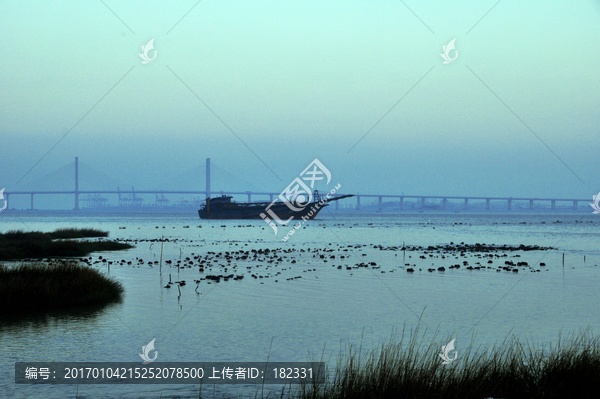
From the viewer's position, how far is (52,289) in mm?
19859

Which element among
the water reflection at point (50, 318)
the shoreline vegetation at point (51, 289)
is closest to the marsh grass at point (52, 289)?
the shoreline vegetation at point (51, 289)

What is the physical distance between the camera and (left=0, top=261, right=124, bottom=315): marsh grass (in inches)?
744

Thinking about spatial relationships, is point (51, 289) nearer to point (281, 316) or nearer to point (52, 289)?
point (52, 289)

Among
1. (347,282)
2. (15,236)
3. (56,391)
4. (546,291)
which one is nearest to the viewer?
(56,391)

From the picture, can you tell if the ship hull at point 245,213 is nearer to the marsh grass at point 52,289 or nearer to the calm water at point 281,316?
the calm water at point 281,316

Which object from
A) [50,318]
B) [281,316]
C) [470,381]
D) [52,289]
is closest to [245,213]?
[52,289]

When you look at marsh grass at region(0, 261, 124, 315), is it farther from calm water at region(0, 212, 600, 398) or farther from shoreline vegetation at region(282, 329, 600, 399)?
shoreline vegetation at region(282, 329, 600, 399)

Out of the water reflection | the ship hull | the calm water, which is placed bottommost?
the calm water

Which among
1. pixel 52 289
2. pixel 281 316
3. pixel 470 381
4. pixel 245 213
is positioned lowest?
pixel 281 316

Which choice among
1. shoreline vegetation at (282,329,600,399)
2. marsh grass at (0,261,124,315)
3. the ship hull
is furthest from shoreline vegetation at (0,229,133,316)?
the ship hull

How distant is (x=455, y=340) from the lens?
15.1 metres

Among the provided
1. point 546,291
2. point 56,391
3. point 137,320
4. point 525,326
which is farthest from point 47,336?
point 546,291

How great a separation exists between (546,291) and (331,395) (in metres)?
19.4

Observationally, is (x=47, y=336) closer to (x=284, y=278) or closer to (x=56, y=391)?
(x=56, y=391)
